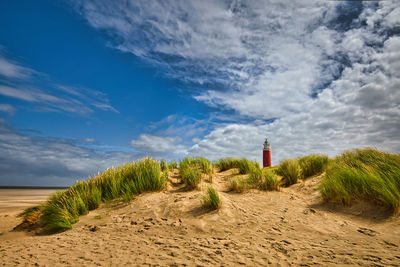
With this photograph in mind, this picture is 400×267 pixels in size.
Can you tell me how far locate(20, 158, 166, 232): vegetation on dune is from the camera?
224 inches

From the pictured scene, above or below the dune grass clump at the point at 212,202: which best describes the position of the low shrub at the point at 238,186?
above

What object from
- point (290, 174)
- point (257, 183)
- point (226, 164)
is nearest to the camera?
point (257, 183)

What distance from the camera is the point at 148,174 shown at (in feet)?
22.7

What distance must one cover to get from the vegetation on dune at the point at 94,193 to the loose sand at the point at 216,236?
1.17ft

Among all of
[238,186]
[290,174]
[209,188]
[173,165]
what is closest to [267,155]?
[290,174]

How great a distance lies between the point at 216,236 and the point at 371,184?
4392 mm

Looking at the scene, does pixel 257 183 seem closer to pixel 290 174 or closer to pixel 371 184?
pixel 290 174

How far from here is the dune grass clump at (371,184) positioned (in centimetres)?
516

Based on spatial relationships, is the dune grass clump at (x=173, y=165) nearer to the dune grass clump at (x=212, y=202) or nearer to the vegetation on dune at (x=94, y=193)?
the vegetation on dune at (x=94, y=193)

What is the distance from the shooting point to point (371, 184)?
5.64 meters

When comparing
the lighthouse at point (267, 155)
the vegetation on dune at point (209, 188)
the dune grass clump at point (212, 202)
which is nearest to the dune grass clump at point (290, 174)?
the vegetation on dune at point (209, 188)

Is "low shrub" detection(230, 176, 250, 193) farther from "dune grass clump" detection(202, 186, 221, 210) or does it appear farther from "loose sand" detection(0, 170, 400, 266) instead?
"dune grass clump" detection(202, 186, 221, 210)

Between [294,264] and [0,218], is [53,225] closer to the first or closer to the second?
[0,218]

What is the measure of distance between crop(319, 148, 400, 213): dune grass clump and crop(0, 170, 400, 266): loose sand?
1.07 feet
